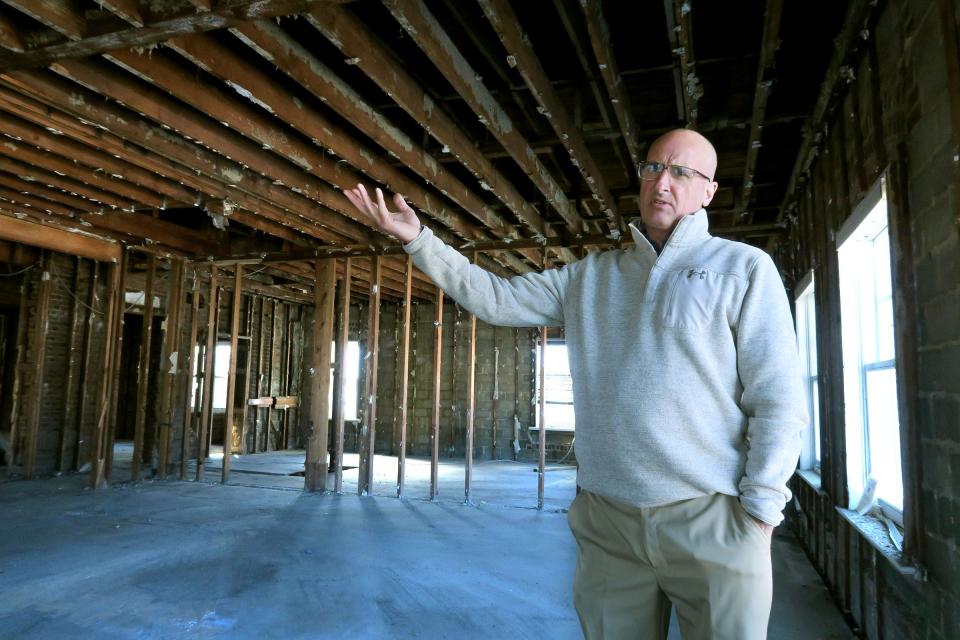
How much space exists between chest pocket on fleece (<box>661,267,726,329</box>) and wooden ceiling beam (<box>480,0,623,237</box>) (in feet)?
5.67

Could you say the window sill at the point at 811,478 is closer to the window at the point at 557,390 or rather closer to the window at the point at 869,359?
the window at the point at 869,359

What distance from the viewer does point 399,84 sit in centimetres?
321

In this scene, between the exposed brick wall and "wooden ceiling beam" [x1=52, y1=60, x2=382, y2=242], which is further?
"wooden ceiling beam" [x1=52, y1=60, x2=382, y2=242]

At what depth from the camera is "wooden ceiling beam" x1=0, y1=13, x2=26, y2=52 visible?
268 cm

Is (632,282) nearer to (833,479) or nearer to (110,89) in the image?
(833,479)

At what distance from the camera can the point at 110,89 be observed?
317 centimetres

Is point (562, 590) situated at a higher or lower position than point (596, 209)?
lower

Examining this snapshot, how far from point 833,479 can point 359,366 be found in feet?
29.2

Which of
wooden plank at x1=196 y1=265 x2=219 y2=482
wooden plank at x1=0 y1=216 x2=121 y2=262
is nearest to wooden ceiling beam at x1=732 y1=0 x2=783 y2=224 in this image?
wooden plank at x1=196 y1=265 x2=219 y2=482

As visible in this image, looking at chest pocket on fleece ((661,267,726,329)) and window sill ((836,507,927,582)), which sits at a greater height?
chest pocket on fleece ((661,267,726,329))

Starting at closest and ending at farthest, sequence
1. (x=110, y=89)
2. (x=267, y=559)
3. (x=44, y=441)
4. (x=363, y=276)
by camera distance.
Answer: (x=110, y=89) < (x=267, y=559) < (x=44, y=441) < (x=363, y=276)

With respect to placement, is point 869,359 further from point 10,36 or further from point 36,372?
point 36,372

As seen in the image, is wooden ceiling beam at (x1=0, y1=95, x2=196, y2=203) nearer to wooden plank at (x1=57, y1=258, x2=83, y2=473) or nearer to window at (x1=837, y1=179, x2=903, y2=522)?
wooden plank at (x1=57, y1=258, x2=83, y2=473)

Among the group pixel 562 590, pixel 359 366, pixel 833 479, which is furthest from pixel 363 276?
pixel 833 479
